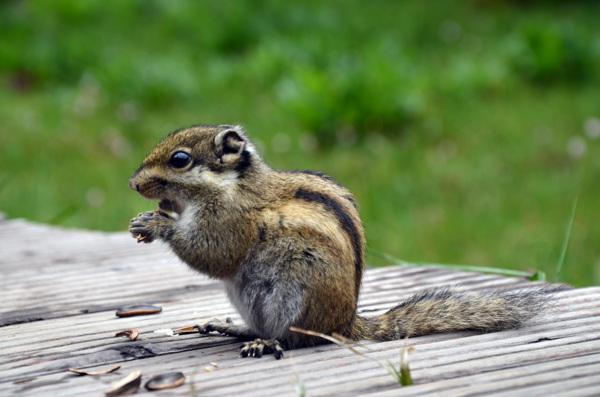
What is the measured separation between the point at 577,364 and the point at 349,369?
0.59m

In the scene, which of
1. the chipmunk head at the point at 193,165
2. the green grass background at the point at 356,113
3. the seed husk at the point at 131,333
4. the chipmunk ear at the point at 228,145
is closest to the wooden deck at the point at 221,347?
the seed husk at the point at 131,333

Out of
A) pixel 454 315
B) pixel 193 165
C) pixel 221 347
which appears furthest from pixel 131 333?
pixel 454 315

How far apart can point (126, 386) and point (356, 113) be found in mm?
4941

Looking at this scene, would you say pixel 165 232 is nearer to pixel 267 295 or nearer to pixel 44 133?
pixel 267 295

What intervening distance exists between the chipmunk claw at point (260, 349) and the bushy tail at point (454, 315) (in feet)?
0.90

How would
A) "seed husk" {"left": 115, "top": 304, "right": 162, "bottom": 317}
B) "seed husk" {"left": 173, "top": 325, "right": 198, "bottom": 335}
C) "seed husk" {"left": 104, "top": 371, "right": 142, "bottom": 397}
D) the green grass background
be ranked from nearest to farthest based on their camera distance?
"seed husk" {"left": 104, "top": 371, "right": 142, "bottom": 397} < "seed husk" {"left": 173, "top": 325, "right": 198, "bottom": 335} < "seed husk" {"left": 115, "top": 304, "right": 162, "bottom": 317} < the green grass background

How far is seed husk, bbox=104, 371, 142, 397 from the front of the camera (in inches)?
79.2

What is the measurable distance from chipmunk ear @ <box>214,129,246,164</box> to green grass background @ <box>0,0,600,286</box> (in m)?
2.06

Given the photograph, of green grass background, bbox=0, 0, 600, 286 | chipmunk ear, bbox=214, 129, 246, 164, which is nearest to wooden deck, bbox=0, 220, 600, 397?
chipmunk ear, bbox=214, 129, 246, 164

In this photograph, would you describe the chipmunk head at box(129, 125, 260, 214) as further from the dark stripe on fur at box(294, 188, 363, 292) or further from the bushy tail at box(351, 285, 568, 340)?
the bushy tail at box(351, 285, 568, 340)

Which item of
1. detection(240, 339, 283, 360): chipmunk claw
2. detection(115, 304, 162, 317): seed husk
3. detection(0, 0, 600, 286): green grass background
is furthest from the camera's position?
detection(0, 0, 600, 286): green grass background

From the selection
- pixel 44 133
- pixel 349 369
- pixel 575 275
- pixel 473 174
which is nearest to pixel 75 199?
pixel 44 133

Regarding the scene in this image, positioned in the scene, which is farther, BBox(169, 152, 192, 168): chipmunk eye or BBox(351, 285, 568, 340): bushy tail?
BBox(169, 152, 192, 168): chipmunk eye

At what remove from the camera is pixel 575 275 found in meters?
4.55
